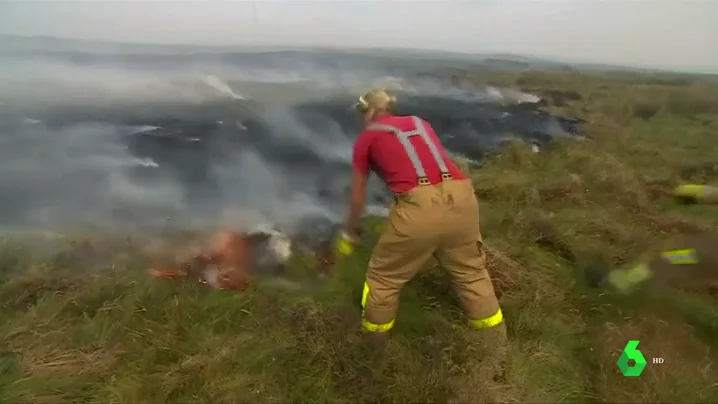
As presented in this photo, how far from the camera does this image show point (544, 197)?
3.21m

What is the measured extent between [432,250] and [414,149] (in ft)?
1.23

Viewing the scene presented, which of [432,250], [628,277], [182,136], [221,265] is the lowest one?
[221,265]

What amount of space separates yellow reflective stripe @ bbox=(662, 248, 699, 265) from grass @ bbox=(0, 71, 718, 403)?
0.14 meters

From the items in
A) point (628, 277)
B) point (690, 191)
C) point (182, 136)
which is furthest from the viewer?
point (690, 191)

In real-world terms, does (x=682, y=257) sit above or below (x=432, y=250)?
below

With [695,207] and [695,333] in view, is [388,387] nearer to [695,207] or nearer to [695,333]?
[695,333]

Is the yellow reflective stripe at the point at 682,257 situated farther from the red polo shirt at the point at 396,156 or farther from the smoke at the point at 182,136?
the smoke at the point at 182,136

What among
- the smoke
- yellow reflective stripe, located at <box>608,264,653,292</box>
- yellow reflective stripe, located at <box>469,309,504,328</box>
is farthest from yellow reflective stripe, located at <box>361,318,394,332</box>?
yellow reflective stripe, located at <box>608,264,653,292</box>

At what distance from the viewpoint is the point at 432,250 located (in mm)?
2092

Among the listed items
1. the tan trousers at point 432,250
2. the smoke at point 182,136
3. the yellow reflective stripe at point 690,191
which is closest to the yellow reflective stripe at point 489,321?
the tan trousers at point 432,250

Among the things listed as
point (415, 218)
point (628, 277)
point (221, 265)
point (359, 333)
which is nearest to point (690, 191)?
point (628, 277)

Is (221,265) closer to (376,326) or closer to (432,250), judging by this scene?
(376,326)

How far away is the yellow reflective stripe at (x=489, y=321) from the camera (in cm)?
223

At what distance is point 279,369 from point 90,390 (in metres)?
0.67
